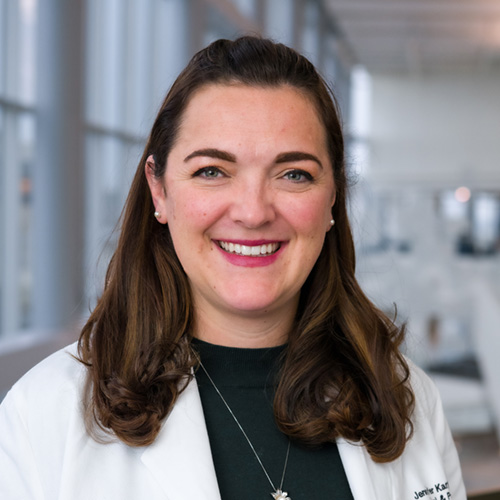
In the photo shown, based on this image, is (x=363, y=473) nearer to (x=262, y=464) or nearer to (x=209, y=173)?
(x=262, y=464)

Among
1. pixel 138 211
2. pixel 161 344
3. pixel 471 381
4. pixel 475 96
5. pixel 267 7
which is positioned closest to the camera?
pixel 161 344

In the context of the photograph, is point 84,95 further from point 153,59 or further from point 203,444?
point 203,444

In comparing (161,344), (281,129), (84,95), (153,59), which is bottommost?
(161,344)

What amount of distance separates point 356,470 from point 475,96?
17.6m

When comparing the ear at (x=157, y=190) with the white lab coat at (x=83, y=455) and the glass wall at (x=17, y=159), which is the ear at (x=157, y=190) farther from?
the glass wall at (x=17, y=159)

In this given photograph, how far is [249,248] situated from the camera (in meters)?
1.48

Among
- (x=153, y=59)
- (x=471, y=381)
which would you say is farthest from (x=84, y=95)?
(x=471, y=381)

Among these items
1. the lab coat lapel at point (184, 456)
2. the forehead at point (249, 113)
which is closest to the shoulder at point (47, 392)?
the lab coat lapel at point (184, 456)

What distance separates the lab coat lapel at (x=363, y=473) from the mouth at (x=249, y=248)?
425mm

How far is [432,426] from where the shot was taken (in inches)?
68.3

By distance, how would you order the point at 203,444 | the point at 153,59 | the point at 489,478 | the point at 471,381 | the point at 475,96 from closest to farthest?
1. the point at 203,444
2. the point at 489,478
3. the point at 471,381
4. the point at 153,59
5. the point at 475,96

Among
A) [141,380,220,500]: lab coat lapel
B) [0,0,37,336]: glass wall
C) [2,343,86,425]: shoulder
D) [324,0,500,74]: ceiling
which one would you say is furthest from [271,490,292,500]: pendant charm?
[324,0,500,74]: ceiling

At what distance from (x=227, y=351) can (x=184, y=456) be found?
0.25 metres

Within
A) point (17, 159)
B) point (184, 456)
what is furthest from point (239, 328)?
point (17, 159)
